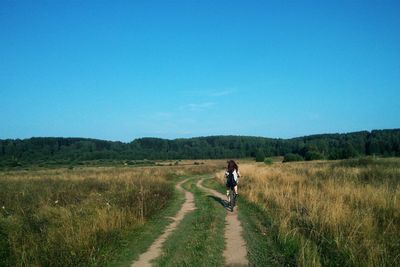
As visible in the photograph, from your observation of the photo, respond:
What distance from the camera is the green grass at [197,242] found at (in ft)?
29.1

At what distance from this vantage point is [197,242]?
10.5 metres

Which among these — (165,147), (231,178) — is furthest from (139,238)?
(165,147)

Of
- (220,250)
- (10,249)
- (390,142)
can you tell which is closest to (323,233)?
(220,250)

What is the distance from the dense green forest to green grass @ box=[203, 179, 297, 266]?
99.5 m

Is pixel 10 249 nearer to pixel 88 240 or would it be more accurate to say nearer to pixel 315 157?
pixel 88 240

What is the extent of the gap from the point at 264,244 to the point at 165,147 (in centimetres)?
Result: 16865

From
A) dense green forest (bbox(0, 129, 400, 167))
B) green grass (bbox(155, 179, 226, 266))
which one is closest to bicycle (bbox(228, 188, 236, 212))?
green grass (bbox(155, 179, 226, 266))

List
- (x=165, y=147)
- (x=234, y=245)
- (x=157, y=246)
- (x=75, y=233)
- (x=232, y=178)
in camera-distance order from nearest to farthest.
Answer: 1. (x=75, y=233)
2. (x=234, y=245)
3. (x=157, y=246)
4. (x=232, y=178)
5. (x=165, y=147)

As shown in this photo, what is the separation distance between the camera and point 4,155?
136625 millimetres

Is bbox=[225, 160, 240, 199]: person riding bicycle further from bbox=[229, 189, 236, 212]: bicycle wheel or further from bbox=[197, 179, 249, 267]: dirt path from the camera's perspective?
bbox=[197, 179, 249, 267]: dirt path

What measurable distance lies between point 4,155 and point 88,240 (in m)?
140

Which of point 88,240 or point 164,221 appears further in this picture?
point 164,221

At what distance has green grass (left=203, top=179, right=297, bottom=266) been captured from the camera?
8.79 m

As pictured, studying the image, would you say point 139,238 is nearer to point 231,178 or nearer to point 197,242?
point 197,242
